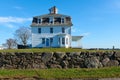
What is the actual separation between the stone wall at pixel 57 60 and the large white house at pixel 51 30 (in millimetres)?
30556

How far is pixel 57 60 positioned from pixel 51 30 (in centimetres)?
3208

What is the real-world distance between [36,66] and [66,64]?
1.77 m

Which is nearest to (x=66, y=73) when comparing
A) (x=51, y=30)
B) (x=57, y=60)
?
(x=57, y=60)

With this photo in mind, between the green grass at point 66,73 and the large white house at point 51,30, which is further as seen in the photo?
the large white house at point 51,30

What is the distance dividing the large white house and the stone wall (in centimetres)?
3056

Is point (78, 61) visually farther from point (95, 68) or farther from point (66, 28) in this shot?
point (66, 28)

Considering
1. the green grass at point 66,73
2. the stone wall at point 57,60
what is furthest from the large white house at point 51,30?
the green grass at point 66,73

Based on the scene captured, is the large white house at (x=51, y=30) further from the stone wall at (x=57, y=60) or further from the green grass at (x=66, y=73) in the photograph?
the green grass at (x=66, y=73)

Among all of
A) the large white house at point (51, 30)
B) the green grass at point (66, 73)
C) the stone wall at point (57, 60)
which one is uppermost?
the large white house at point (51, 30)

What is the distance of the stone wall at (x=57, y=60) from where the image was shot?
1545 cm

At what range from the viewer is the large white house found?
154ft

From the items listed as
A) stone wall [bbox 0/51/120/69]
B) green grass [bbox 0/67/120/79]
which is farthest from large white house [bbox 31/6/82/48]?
green grass [bbox 0/67/120/79]

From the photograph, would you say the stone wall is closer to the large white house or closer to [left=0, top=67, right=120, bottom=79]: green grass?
[left=0, top=67, right=120, bottom=79]: green grass

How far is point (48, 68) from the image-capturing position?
15273 mm
